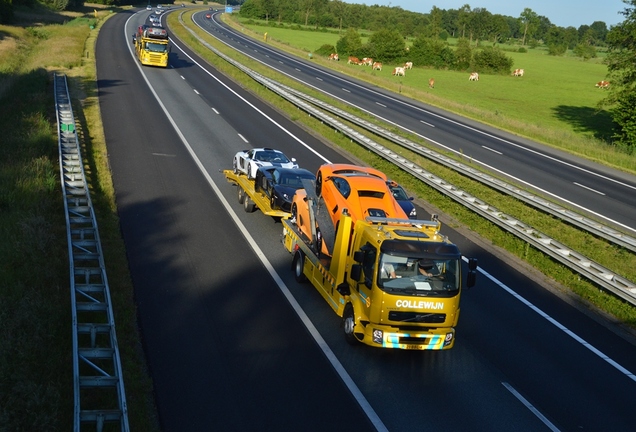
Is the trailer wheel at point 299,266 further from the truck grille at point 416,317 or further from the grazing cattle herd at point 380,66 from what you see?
the grazing cattle herd at point 380,66

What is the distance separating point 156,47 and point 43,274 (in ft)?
138

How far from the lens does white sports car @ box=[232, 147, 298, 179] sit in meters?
23.2

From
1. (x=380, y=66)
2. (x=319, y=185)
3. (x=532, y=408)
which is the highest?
(x=319, y=185)

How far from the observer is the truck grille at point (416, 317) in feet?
40.0

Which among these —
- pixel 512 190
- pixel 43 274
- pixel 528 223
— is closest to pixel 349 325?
pixel 43 274

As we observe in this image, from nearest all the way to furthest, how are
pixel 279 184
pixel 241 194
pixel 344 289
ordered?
pixel 344 289 → pixel 279 184 → pixel 241 194

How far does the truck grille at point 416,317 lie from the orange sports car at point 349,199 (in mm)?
3462

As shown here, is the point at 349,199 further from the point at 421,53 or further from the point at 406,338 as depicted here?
the point at 421,53

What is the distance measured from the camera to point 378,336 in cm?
1227

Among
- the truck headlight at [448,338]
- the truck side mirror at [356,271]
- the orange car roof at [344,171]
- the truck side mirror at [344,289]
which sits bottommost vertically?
the truck headlight at [448,338]

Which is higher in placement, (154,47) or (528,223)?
(154,47)

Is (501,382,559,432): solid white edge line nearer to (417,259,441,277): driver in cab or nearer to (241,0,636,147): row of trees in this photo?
(417,259,441,277): driver in cab

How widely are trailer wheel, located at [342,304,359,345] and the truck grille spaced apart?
3.04ft

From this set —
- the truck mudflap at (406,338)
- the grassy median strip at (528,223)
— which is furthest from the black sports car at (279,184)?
the truck mudflap at (406,338)
